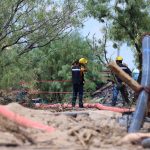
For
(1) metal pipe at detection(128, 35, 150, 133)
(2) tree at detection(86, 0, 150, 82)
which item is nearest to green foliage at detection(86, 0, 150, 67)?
(2) tree at detection(86, 0, 150, 82)

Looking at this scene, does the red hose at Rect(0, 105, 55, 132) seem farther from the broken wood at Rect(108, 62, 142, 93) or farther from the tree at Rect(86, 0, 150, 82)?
the tree at Rect(86, 0, 150, 82)

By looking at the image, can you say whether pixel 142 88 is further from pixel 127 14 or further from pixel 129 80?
pixel 127 14

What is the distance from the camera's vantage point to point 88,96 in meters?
27.7

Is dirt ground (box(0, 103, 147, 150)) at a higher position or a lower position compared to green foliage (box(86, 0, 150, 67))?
lower

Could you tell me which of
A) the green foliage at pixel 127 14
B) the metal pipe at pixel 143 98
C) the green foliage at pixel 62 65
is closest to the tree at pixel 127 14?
the green foliage at pixel 127 14

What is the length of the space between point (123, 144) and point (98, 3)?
21188 mm

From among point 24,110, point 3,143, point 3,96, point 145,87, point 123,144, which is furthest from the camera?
point 3,96

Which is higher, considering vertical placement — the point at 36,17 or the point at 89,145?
the point at 36,17

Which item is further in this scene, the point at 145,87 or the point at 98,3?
the point at 98,3

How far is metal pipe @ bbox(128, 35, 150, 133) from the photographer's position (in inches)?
350

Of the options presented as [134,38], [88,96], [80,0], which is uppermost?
[80,0]

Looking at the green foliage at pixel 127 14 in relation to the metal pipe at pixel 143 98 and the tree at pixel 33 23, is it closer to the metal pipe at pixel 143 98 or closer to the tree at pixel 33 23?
the tree at pixel 33 23

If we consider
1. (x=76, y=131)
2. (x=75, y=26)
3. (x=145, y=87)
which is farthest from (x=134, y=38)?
(x=76, y=131)

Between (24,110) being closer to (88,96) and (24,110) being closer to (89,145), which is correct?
(89,145)
